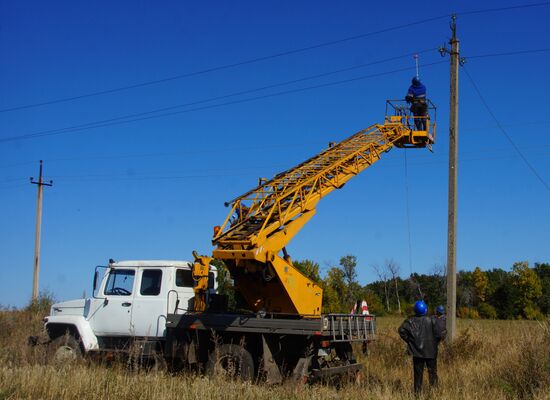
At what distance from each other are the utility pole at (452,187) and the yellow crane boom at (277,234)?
10.6 feet

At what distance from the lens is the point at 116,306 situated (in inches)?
495

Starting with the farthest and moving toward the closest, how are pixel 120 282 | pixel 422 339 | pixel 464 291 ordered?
1. pixel 464 291
2. pixel 120 282
3. pixel 422 339

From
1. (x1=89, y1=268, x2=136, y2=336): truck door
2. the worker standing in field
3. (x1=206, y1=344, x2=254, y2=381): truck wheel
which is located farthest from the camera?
(x1=89, y1=268, x2=136, y2=336): truck door

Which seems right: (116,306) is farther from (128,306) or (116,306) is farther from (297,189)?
(297,189)

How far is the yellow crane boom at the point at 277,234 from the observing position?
11500 mm

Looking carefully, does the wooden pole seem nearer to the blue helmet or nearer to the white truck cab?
the blue helmet

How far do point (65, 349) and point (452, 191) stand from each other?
10.3 meters

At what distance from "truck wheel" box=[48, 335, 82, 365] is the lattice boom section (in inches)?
148

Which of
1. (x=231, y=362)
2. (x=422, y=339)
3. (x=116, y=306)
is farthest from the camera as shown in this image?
(x=116, y=306)

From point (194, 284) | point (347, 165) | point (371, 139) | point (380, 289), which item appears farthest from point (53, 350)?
point (380, 289)

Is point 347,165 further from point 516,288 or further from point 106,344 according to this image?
point 516,288


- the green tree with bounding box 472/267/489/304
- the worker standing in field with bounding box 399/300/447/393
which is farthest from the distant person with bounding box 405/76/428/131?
the green tree with bounding box 472/267/489/304

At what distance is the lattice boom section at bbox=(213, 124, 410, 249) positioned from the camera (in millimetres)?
11859

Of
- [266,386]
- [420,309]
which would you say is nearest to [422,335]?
[420,309]
